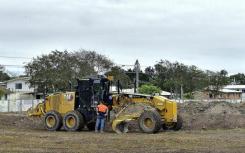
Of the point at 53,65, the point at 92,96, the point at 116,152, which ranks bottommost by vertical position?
the point at 116,152

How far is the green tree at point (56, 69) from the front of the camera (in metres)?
81.2

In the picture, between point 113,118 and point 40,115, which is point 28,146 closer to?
point 113,118

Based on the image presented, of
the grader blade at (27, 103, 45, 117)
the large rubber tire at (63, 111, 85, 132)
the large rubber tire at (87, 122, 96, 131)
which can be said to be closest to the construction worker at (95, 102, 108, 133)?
the large rubber tire at (63, 111, 85, 132)

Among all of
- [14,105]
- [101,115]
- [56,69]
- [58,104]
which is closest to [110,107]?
[101,115]

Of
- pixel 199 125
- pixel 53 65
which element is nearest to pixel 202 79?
pixel 53 65

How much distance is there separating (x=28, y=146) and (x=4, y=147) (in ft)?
2.95

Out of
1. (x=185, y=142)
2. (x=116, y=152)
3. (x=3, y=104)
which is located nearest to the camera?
(x=116, y=152)

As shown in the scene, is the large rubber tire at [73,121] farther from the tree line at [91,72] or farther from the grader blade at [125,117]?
the tree line at [91,72]

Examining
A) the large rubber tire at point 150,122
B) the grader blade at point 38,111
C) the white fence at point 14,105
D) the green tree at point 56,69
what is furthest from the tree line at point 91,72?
the large rubber tire at point 150,122

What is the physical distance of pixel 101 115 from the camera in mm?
25859

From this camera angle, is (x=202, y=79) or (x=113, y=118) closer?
(x=113, y=118)

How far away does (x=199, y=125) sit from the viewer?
30.5m

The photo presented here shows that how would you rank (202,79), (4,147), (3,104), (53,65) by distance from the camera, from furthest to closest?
(202,79)
(53,65)
(3,104)
(4,147)

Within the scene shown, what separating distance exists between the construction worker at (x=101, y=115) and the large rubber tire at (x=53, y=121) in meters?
2.14
